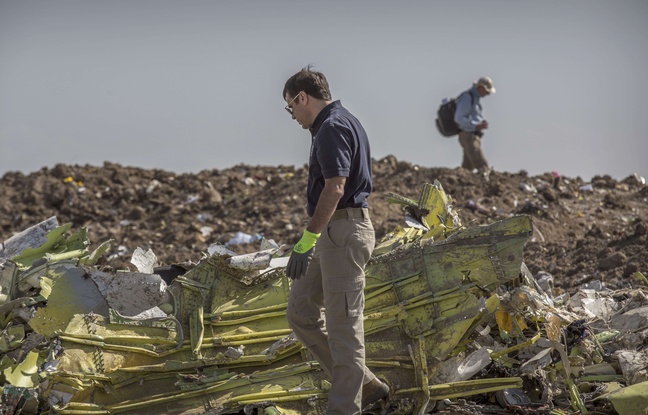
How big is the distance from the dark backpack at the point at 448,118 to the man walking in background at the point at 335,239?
33.5 feet

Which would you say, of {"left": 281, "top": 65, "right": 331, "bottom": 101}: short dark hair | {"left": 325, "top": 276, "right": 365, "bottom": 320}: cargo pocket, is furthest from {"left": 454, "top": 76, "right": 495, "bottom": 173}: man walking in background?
{"left": 325, "top": 276, "right": 365, "bottom": 320}: cargo pocket

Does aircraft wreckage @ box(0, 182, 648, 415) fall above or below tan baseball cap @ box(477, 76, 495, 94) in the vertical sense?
below

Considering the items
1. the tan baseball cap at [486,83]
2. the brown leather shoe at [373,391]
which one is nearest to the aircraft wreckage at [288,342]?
the brown leather shoe at [373,391]

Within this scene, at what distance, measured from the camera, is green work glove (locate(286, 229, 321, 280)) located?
504 cm

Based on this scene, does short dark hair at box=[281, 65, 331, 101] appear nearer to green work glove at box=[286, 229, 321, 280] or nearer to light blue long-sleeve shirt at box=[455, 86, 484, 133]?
green work glove at box=[286, 229, 321, 280]

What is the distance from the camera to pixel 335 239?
517 centimetres

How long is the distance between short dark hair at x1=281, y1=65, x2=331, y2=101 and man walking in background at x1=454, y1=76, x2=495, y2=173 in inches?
397

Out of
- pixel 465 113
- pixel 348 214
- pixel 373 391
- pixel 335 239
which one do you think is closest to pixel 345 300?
pixel 335 239

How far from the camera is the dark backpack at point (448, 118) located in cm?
1534

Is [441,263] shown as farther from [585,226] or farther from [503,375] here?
[585,226]

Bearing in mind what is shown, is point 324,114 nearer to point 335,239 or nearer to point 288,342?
point 335,239

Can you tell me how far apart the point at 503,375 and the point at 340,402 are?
1.35m

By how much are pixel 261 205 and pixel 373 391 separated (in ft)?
31.9

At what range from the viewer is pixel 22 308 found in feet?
21.7
